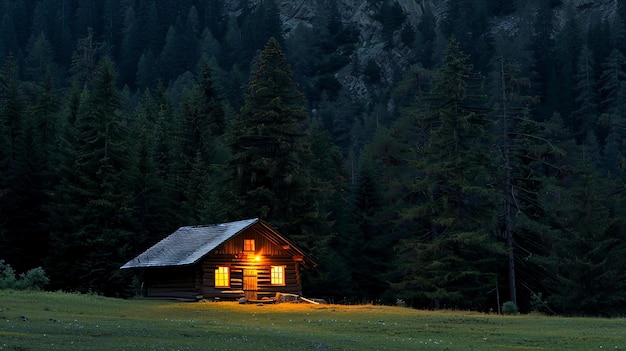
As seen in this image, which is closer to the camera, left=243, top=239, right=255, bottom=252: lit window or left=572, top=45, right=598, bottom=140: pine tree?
left=243, top=239, right=255, bottom=252: lit window

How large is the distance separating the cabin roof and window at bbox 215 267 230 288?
6.87 feet

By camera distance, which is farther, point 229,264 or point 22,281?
point 229,264

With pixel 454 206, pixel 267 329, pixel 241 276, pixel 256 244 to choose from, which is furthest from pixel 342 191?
pixel 267 329

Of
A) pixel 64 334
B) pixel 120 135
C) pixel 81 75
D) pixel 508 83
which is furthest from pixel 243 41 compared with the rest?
pixel 64 334

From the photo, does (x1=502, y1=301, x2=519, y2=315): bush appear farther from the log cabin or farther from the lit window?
the lit window

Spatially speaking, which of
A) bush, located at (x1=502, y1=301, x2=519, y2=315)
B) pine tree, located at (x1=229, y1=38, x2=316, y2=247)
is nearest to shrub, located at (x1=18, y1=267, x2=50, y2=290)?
pine tree, located at (x1=229, y1=38, x2=316, y2=247)

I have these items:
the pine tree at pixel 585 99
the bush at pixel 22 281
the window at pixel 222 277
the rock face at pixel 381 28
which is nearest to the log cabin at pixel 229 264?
the window at pixel 222 277

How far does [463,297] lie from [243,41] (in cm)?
13442

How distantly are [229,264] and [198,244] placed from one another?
2507 mm

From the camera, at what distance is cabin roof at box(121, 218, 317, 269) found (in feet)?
168

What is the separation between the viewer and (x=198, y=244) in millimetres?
53062

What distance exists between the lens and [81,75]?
13462cm

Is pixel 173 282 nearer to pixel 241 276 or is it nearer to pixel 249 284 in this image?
pixel 241 276

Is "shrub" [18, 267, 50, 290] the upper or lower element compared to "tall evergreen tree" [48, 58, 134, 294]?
lower
